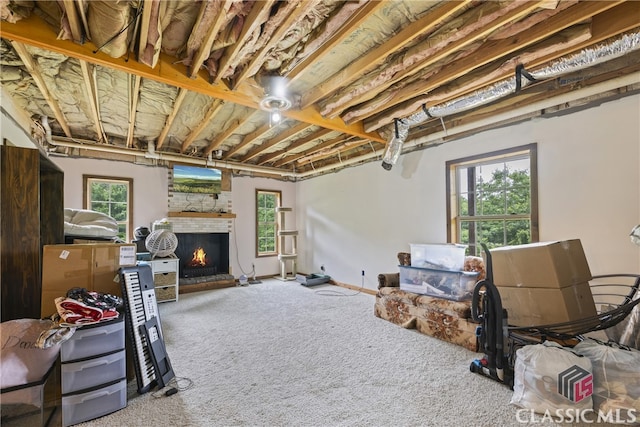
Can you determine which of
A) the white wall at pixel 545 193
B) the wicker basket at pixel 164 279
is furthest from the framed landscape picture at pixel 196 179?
the white wall at pixel 545 193

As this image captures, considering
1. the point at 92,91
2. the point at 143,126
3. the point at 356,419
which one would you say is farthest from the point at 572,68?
the point at 143,126

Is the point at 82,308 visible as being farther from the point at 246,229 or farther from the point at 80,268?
the point at 246,229

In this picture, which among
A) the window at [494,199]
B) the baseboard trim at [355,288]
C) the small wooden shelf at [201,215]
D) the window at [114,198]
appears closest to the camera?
the window at [494,199]

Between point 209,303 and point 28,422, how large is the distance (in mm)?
2693

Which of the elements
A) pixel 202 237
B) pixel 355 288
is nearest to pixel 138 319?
pixel 355 288

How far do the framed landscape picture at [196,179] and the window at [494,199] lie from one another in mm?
4493

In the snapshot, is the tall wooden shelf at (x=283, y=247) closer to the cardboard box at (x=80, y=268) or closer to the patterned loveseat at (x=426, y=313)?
the patterned loveseat at (x=426, y=313)

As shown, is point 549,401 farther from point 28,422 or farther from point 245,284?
point 245,284

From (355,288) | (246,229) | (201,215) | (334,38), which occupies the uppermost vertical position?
(334,38)

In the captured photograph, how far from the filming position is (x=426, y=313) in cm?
312

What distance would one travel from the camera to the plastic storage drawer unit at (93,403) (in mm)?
1696

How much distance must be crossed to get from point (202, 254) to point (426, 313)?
4.66 m

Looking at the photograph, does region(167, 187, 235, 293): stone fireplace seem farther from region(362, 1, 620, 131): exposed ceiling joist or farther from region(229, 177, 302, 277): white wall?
region(362, 1, 620, 131): exposed ceiling joist

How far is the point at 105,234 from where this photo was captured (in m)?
2.82
